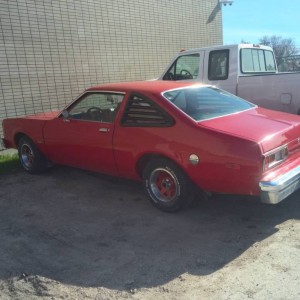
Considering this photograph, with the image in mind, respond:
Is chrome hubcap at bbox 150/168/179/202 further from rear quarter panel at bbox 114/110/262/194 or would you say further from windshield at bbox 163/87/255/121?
windshield at bbox 163/87/255/121

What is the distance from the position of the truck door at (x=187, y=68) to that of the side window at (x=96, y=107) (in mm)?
3231

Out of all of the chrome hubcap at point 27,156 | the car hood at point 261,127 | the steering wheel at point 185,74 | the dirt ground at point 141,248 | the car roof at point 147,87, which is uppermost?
the car roof at point 147,87

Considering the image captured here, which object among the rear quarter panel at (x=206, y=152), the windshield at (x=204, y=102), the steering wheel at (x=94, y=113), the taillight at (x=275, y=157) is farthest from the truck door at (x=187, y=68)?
the taillight at (x=275, y=157)

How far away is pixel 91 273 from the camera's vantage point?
3660 mm

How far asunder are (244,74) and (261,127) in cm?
387

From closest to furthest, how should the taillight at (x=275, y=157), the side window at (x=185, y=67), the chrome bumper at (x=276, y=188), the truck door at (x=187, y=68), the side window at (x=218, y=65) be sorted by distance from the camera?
the chrome bumper at (x=276, y=188), the taillight at (x=275, y=157), the side window at (x=218, y=65), the truck door at (x=187, y=68), the side window at (x=185, y=67)

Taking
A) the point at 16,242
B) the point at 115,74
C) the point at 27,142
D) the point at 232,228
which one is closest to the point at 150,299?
the point at 232,228

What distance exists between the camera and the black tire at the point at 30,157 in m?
6.63

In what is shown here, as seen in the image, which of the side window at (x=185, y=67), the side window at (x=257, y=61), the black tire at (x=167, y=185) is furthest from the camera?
the side window at (x=185, y=67)

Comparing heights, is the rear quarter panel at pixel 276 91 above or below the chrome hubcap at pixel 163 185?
above

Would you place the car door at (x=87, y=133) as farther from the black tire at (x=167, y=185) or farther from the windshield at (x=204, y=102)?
the windshield at (x=204, y=102)

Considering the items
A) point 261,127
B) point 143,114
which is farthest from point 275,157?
point 143,114

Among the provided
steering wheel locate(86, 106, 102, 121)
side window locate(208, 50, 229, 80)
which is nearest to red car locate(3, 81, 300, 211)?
steering wheel locate(86, 106, 102, 121)

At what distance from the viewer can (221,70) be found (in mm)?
8211
